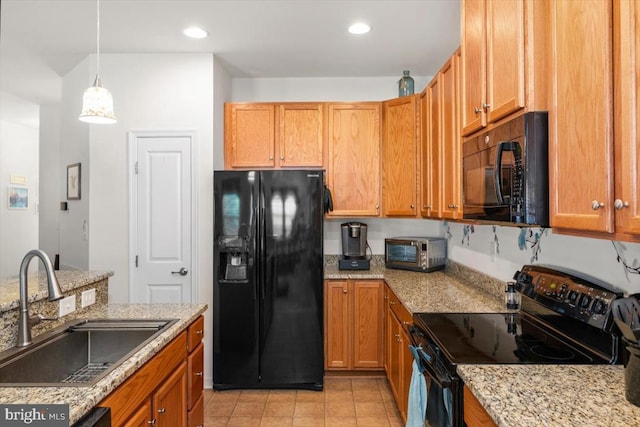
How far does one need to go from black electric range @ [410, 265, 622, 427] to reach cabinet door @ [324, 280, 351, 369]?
4.29 feet

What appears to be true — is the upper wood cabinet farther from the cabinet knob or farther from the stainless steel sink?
the stainless steel sink

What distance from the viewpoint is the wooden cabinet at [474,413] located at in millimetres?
1193

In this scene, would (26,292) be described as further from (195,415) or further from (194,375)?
(195,415)

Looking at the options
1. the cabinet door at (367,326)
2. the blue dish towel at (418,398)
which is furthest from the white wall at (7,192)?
the blue dish towel at (418,398)

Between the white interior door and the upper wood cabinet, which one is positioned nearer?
the upper wood cabinet

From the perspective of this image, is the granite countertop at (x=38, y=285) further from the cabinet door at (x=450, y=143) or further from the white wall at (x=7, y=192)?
the white wall at (x=7, y=192)

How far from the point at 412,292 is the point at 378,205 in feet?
3.57

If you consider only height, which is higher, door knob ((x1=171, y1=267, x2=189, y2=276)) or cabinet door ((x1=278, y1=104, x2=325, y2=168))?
cabinet door ((x1=278, y1=104, x2=325, y2=168))

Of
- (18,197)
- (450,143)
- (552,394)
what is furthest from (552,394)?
(18,197)

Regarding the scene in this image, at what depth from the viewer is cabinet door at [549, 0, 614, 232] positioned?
107 centimetres

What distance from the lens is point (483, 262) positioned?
2.82 m

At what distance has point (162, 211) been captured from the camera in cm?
323

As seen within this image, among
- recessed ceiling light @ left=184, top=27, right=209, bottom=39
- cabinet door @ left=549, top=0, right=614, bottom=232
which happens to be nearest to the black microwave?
cabinet door @ left=549, top=0, right=614, bottom=232

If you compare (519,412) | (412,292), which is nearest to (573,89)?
(519,412)
